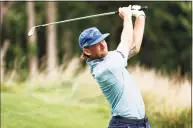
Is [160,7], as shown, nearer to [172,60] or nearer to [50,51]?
[172,60]

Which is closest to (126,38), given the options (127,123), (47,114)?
(127,123)

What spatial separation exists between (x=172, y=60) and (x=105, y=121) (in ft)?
65.8

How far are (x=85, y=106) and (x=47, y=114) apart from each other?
149cm

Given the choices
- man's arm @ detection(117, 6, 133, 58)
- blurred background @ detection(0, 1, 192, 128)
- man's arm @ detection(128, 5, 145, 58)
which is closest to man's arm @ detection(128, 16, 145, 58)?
man's arm @ detection(128, 5, 145, 58)

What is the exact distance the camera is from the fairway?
9008 mm

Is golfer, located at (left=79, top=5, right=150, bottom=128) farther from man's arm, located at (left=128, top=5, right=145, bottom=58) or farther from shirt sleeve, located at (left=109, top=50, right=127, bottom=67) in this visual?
man's arm, located at (left=128, top=5, right=145, bottom=58)

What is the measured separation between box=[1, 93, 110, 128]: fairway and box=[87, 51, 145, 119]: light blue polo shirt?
12.3 ft

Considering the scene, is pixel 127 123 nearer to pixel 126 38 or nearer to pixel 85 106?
pixel 126 38

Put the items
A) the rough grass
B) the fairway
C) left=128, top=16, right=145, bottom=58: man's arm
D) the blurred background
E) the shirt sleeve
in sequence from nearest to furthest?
the shirt sleeve, left=128, top=16, right=145, bottom=58: man's arm, the fairway, the rough grass, the blurred background

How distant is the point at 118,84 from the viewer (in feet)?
16.8

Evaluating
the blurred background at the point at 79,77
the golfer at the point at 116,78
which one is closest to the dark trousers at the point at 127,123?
the golfer at the point at 116,78

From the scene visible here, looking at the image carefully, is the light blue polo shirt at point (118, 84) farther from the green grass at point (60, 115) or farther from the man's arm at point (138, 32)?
the green grass at point (60, 115)

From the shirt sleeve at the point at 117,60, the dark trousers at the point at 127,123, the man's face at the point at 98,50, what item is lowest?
the dark trousers at the point at 127,123

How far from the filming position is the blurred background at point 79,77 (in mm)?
9719
